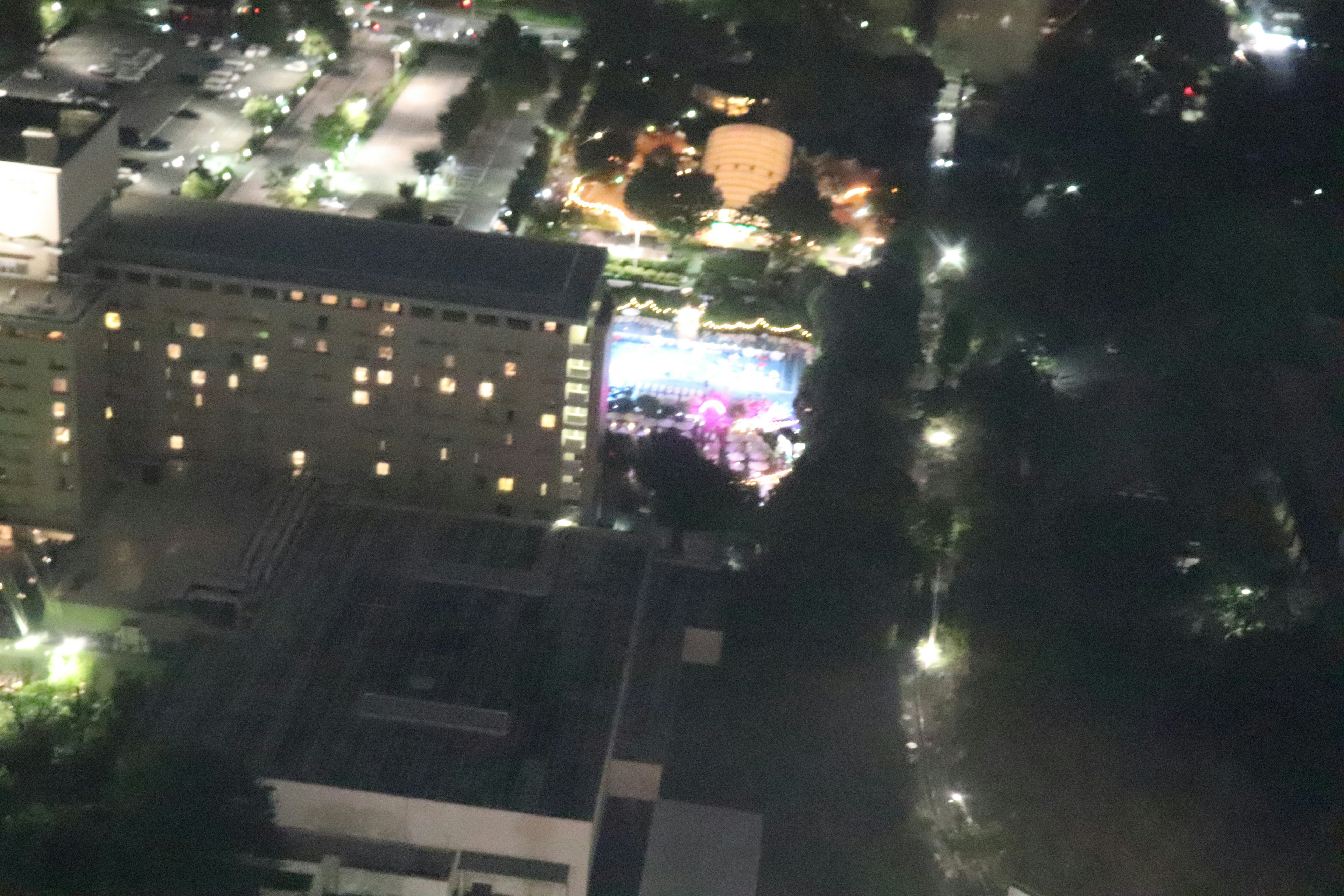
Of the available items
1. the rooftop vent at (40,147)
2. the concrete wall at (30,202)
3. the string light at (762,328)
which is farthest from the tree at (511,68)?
the concrete wall at (30,202)

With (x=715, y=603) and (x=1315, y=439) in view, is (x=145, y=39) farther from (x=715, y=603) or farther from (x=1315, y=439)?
(x=1315, y=439)

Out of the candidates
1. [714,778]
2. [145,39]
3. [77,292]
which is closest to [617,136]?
[145,39]

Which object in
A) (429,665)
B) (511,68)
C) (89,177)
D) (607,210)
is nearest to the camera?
(429,665)

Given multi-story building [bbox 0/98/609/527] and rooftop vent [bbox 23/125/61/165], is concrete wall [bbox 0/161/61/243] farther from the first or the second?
rooftop vent [bbox 23/125/61/165]

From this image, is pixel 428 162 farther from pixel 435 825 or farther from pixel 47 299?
pixel 435 825

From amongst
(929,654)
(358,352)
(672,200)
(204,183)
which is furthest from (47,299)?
(672,200)

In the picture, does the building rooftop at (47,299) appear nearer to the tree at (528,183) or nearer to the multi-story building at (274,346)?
the multi-story building at (274,346)

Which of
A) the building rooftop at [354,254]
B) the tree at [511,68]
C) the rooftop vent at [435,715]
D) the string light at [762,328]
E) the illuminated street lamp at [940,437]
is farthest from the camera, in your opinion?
the tree at [511,68]
